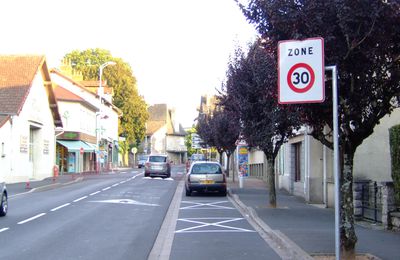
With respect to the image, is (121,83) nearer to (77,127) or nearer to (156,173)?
(77,127)

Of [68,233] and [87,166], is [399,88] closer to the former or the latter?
[68,233]

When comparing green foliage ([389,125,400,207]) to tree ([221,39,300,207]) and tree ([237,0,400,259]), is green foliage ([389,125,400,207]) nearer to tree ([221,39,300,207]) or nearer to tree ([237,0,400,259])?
tree ([221,39,300,207])

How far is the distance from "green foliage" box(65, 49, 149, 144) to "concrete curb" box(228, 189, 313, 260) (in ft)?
189

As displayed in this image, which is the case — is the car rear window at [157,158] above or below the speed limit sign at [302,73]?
below

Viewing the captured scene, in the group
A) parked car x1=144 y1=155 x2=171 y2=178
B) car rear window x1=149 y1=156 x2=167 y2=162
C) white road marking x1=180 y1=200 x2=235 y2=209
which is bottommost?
white road marking x1=180 y1=200 x2=235 y2=209

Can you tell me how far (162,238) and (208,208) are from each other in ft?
23.3

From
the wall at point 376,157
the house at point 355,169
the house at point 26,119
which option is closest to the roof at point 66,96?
the house at point 26,119

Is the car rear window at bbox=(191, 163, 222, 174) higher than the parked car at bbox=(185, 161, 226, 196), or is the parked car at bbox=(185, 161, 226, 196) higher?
the car rear window at bbox=(191, 163, 222, 174)

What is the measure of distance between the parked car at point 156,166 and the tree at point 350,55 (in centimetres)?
3262

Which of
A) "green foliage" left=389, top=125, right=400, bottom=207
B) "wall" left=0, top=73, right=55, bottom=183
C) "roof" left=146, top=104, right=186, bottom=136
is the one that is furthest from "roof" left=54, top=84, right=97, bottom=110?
"roof" left=146, top=104, right=186, bottom=136

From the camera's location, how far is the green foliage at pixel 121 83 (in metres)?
72.2

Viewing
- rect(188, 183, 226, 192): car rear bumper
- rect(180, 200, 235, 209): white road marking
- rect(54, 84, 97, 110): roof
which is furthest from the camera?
rect(54, 84, 97, 110): roof

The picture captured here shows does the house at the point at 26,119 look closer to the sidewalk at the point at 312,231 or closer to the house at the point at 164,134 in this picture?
the sidewalk at the point at 312,231

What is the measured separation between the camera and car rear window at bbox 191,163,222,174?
79.0ft
